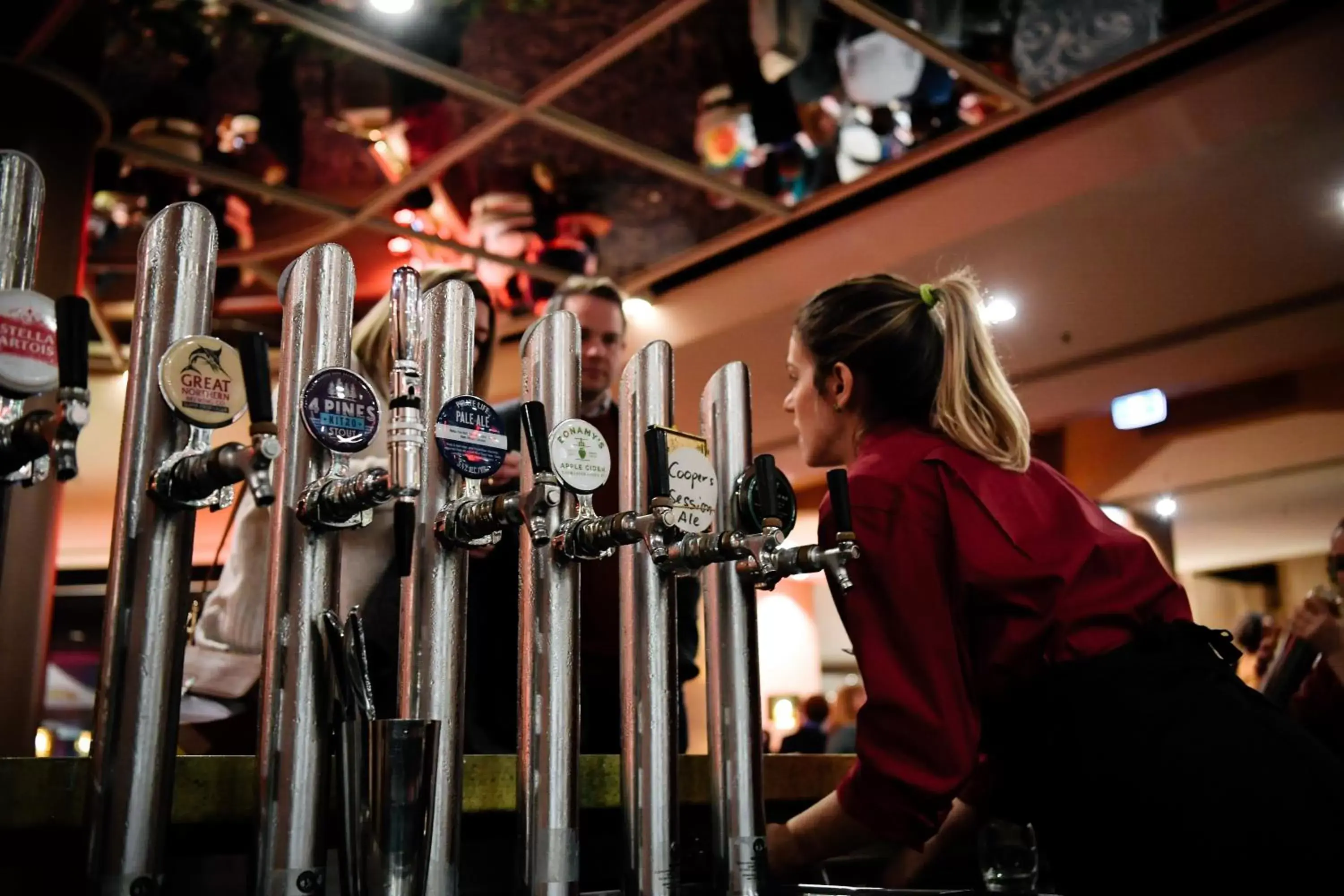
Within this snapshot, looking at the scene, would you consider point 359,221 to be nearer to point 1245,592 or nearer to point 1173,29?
point 1173,29

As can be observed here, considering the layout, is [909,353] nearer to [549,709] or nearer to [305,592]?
[549,709]

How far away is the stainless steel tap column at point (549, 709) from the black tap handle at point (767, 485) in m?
0.13

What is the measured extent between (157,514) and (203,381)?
85mm

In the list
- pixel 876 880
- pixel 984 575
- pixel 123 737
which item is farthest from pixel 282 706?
pixel 876 880

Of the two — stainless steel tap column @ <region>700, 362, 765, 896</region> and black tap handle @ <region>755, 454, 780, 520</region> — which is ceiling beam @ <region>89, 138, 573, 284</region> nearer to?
stainless steel tap column @ <region>700, 362, 765, 896</region>

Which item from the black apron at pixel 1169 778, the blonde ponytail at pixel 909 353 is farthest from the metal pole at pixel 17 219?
the black apron at pixel 1169 778

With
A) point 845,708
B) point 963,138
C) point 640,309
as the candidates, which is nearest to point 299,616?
point 963,138

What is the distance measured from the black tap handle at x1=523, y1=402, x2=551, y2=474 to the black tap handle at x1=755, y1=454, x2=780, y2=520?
151 mm

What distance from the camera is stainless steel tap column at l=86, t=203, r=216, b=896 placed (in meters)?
0.64

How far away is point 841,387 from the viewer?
3.90ft

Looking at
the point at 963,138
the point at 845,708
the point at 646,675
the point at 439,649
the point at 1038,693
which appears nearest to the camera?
the point at 439,649

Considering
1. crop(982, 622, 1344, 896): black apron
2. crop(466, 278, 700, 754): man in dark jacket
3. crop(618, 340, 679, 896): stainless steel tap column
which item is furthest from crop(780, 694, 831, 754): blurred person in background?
crop(618, 340, 679, 896): stainless steel tap column

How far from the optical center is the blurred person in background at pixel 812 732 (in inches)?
191

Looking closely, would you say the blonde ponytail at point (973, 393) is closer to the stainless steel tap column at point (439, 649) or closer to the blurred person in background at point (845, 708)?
the stainless steel tap column at point (439, 649)
